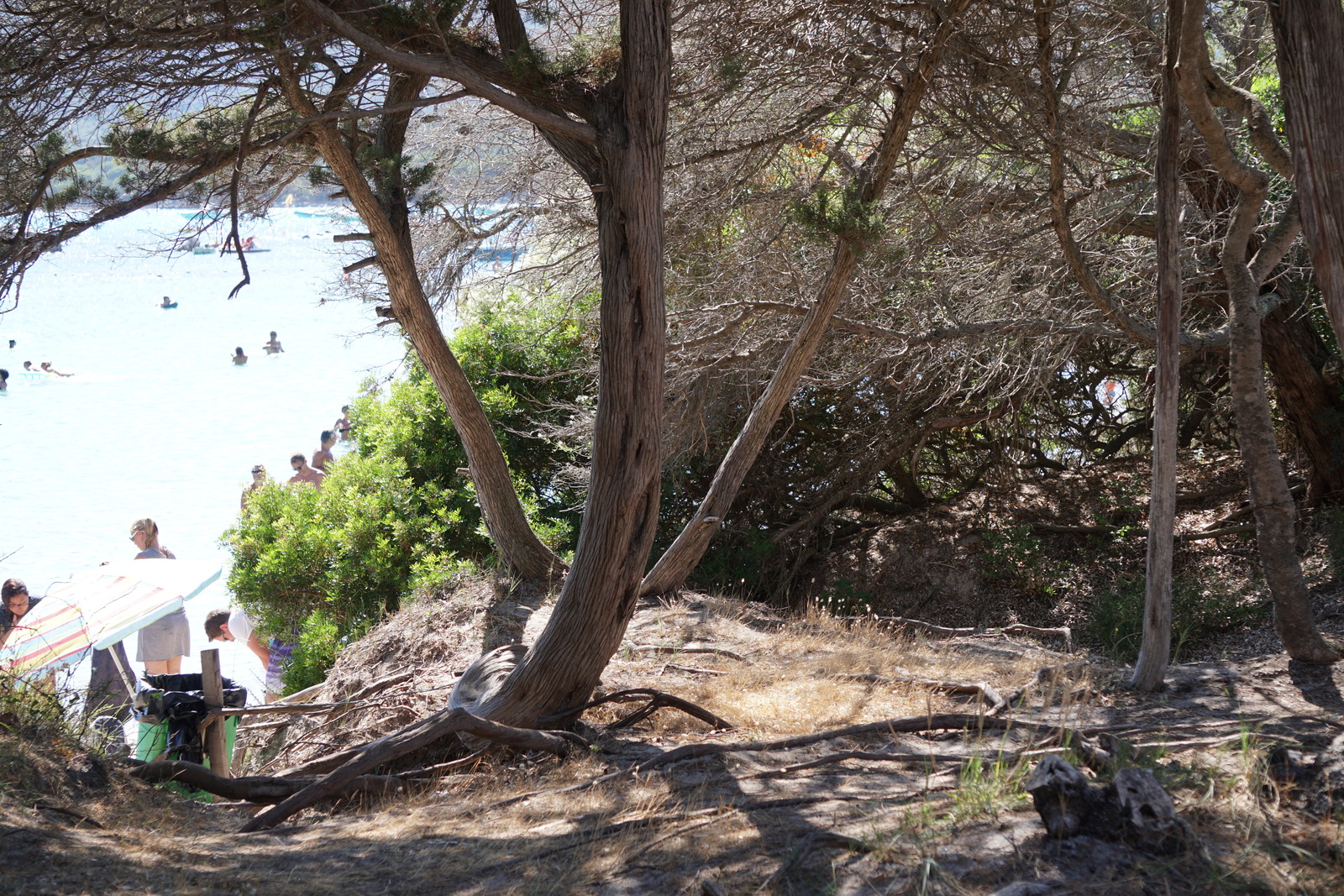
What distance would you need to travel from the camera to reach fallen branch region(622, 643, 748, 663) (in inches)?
276

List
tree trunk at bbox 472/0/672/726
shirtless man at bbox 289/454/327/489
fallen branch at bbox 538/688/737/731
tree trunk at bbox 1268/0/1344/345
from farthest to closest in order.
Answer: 1. shirtless man at bbox 289/454/327/489
2. fallen branch at bbox 538/688/737/731
3. tree trunk at bbox 472/0/672/726
4. tree trunk at bbox 1268/0/1344/345

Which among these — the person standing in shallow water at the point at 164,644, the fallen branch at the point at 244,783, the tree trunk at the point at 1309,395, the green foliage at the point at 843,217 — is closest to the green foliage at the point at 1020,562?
the tree trunk at the point at 1309,395

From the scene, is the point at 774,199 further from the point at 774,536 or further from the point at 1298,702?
the point at 1298,702

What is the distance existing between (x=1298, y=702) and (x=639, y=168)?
4514mm

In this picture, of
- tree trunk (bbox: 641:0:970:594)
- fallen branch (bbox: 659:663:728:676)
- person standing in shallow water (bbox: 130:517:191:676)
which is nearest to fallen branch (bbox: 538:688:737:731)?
fallen branch (bbox: 659:663:728:676)

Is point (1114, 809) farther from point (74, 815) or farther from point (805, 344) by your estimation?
point (805, 344)

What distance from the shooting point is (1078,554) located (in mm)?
10727

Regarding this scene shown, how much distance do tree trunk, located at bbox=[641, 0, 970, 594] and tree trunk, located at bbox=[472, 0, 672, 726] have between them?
5.94ft

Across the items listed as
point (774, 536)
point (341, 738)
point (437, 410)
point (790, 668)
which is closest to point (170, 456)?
point (437, 410)

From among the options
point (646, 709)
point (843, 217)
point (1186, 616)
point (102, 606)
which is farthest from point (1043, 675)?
point (102, 606)

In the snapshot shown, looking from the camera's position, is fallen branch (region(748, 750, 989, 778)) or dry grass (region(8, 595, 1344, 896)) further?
fallen branch (region(748, 750, 989, 778))

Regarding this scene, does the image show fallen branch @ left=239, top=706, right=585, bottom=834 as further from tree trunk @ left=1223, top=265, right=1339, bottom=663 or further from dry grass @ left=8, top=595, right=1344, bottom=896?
tree trunk @ left=1223, top=265, right=1339, bottom=663

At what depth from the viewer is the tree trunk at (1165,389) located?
17.2ft

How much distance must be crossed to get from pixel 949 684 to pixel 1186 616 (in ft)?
11.0
